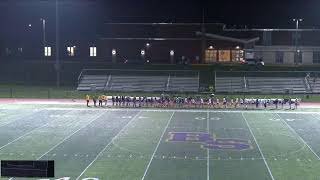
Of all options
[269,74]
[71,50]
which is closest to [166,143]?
[269,74]

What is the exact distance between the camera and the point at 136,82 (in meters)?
50.6

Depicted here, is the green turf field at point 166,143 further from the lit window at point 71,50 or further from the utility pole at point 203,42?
the lit window at point 71,50

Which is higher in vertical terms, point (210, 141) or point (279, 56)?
point (279, 56)

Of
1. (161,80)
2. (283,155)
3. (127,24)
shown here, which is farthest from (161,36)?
(283,155)

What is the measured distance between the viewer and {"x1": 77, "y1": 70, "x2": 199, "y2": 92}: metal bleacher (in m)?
49.3

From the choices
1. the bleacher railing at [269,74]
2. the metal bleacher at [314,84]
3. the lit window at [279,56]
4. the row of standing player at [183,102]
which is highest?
the lit window at [279,56]

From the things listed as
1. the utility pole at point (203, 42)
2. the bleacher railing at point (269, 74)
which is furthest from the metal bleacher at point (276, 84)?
the utility pole at point (203, 42)

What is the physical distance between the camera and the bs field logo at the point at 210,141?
921 inches

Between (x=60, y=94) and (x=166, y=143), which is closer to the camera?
(x=166, y=143)

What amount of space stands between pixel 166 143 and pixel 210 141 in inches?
81.4

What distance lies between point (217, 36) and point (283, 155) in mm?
44268

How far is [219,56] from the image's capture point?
66438mm

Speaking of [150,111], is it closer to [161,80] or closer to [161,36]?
[161,80]

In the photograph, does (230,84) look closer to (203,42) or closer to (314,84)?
(314,84)
